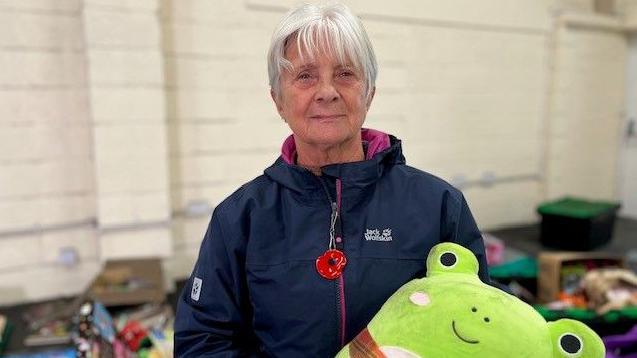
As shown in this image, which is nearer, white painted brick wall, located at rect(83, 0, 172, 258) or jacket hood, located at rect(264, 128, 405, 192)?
jacket hood, located at rect(264, 128, 405, 192)

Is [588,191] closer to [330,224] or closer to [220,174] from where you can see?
[220,174]

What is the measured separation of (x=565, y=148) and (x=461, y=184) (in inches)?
46.7

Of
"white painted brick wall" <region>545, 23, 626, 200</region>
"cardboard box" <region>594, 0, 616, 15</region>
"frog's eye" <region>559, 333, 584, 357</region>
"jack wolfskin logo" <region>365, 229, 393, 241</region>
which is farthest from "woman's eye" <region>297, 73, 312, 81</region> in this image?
"cardboard box" <region>594, 0, 616, 15</region>

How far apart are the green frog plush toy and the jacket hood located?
240 mm

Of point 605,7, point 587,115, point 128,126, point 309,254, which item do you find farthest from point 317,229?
point 605,7

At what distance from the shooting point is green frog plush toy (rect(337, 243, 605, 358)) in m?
0.72

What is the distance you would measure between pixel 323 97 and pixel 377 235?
28 centimetres

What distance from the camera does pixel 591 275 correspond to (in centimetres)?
239

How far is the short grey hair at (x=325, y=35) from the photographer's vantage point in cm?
88

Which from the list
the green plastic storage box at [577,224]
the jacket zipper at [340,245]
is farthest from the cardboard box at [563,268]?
the jacket zipper at [340,245]

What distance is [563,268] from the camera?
2531 millimetres

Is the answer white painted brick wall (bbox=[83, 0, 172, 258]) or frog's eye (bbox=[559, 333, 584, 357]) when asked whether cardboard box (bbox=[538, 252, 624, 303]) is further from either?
white painted brick wall (bbox=[83, 0, 172, 258])

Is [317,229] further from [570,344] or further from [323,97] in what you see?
[570,344]

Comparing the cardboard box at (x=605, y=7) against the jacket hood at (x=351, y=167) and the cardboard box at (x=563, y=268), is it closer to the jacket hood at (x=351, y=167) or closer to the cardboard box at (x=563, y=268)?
the cardboard box at (x=563, y=268)
